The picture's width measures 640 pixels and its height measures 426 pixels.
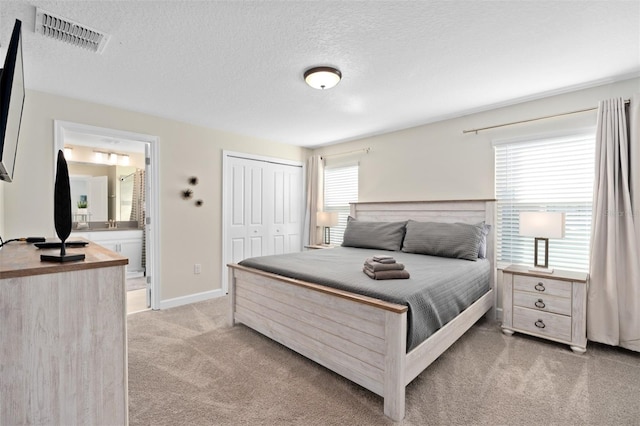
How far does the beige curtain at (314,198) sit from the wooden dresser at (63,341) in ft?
13.1

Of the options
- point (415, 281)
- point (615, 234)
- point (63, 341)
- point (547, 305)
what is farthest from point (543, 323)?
point (63, 341)

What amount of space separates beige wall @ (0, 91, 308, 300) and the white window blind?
3316 mm

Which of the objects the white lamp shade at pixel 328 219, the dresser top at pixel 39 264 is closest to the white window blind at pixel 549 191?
the white lamp shade at pixel 328 219

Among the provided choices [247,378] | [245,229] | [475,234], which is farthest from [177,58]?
[475,234]

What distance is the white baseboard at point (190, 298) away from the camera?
11.9 feet

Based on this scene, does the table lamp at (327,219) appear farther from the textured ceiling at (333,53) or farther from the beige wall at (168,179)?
the textured ceiling at (333,53)

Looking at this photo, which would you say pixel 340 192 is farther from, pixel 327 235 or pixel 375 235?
pixel 375 235

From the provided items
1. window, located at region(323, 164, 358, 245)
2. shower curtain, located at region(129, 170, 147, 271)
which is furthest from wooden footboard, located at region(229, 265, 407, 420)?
shower curtain, located at region(129, 170, 147, 271)

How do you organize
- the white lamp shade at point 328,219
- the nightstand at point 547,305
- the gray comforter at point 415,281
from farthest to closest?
the white lamp shade at point 328,219 → the nightstand at point 547,305 → the gray comforter at point 415,281

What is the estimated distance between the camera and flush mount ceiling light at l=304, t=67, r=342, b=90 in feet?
7.72

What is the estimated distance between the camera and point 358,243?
3.86 metres

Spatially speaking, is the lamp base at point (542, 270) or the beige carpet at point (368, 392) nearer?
the beige carpet at point (368, 392)

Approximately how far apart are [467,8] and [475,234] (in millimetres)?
2114

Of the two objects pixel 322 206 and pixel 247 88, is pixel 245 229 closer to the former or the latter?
pixel 322 206
